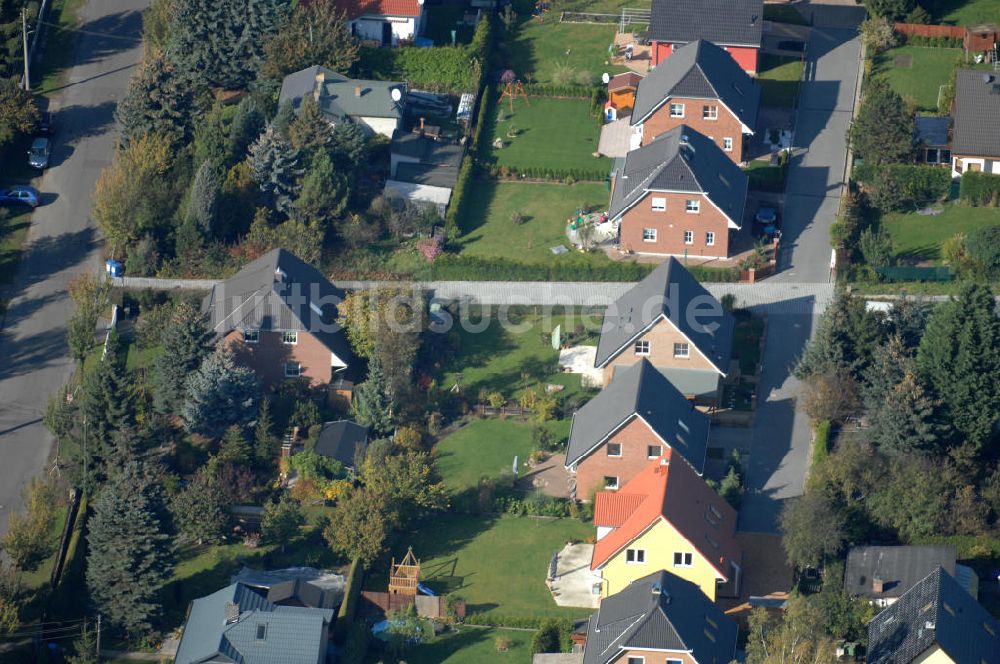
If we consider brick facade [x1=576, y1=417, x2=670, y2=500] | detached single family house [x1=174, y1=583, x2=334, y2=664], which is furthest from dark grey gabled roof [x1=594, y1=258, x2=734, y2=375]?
detached single family house [x1=174, y1=583, x2=334, y2=664]

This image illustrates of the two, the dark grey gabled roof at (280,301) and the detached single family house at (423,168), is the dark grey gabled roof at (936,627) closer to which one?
the dark grey gabled roof at (280,301)

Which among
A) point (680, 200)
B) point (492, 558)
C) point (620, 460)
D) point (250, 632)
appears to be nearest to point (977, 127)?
point (680, 200)

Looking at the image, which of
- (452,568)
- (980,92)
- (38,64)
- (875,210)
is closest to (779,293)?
(875,210)

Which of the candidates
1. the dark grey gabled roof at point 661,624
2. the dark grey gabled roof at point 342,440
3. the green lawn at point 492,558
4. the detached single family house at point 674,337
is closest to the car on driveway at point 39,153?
the dark grey gabled roof at point 342,440

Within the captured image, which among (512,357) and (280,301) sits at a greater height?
(280,301)

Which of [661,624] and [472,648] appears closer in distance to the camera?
[661,624]

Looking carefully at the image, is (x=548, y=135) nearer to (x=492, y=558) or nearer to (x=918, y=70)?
(x=918, y=70)
